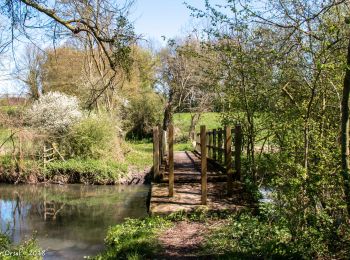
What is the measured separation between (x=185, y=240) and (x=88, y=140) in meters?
18.7

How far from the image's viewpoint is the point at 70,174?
23.5 metres

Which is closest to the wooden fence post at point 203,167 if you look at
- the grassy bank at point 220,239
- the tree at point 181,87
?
the grassy bank at point 220,239

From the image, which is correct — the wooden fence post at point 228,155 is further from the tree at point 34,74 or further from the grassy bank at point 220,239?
the tree at point 34,74

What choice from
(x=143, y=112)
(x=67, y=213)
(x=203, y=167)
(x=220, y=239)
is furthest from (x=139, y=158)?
(x=220, y=239)

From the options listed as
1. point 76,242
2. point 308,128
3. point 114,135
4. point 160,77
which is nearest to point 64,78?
point 160,77

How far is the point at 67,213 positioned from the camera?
16.6m

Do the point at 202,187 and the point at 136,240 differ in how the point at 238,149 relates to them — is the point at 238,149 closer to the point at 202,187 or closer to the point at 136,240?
the point at 202,187

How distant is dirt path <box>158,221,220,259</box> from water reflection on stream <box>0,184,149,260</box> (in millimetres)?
3730

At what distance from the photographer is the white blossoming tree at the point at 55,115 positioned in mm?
25484

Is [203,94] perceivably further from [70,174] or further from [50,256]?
[50,256]

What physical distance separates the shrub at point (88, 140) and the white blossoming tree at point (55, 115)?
72 centimetres

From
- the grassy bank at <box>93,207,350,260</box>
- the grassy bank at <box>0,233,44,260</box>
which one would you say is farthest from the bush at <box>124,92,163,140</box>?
the grassy bank at <box>93,207,350,260</box>

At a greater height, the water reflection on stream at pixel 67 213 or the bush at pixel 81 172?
the bush at pixel 81 172

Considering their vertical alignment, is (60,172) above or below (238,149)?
below
